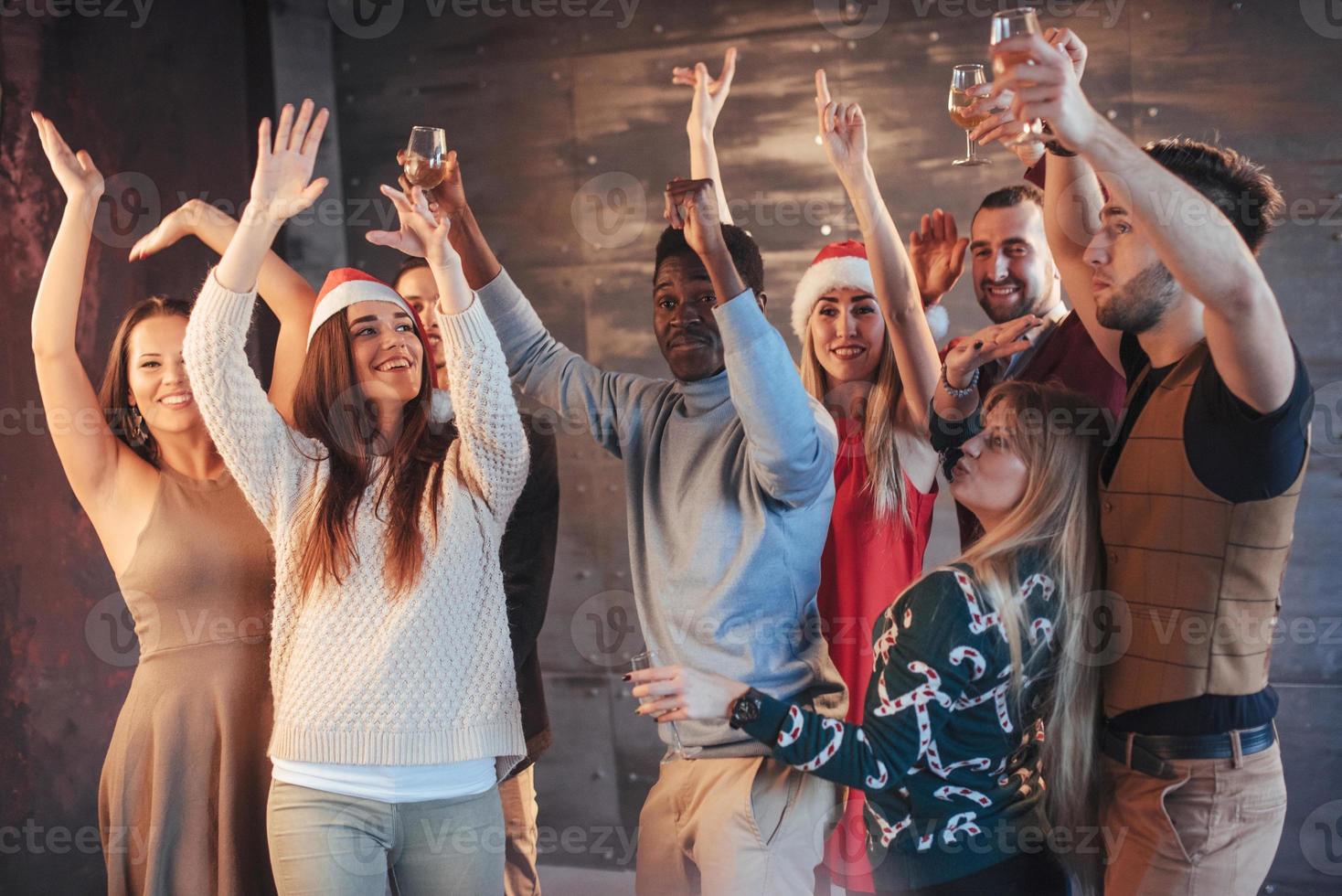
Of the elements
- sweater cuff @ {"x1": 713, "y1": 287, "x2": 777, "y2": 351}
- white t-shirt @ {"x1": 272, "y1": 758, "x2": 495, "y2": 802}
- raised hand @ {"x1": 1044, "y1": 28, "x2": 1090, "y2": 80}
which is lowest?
white t-shirt @ {"x1": 272, "y1": 758, "x2": 495, "y2": 802}

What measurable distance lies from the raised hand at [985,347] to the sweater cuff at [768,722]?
35.3 inches

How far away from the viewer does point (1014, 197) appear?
2.84 metres

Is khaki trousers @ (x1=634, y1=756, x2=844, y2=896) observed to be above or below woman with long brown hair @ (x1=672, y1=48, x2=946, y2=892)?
below

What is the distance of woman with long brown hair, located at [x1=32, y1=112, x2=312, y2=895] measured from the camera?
2.37 m

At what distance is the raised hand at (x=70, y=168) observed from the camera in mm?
2484

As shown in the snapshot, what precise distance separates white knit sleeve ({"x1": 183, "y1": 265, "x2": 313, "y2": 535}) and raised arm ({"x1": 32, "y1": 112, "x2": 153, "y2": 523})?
42cm

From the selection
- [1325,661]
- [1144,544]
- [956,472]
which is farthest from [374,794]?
[1325,661]

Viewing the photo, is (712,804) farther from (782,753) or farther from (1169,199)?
(1169,199)

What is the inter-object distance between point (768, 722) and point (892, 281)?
1.17 meters

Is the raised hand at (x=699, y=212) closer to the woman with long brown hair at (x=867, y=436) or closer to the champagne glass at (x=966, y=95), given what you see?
the woman with long brown hair at (x=867, y=436)

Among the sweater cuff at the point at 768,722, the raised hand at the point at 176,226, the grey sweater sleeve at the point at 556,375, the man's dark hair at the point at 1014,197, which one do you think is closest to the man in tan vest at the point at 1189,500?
the sweater cuff at the point at 768,722

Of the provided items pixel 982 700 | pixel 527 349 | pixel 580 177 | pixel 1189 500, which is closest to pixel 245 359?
pixel 527 349

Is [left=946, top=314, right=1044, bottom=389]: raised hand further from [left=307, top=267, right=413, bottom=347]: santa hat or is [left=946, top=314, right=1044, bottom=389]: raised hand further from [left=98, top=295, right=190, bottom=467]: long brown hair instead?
[left=98, top=295, right=190, bottom=467]: long brown hair

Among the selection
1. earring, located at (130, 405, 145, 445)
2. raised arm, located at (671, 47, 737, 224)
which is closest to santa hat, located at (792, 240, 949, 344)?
raised arm, located at (671, 47, 737, 224)
